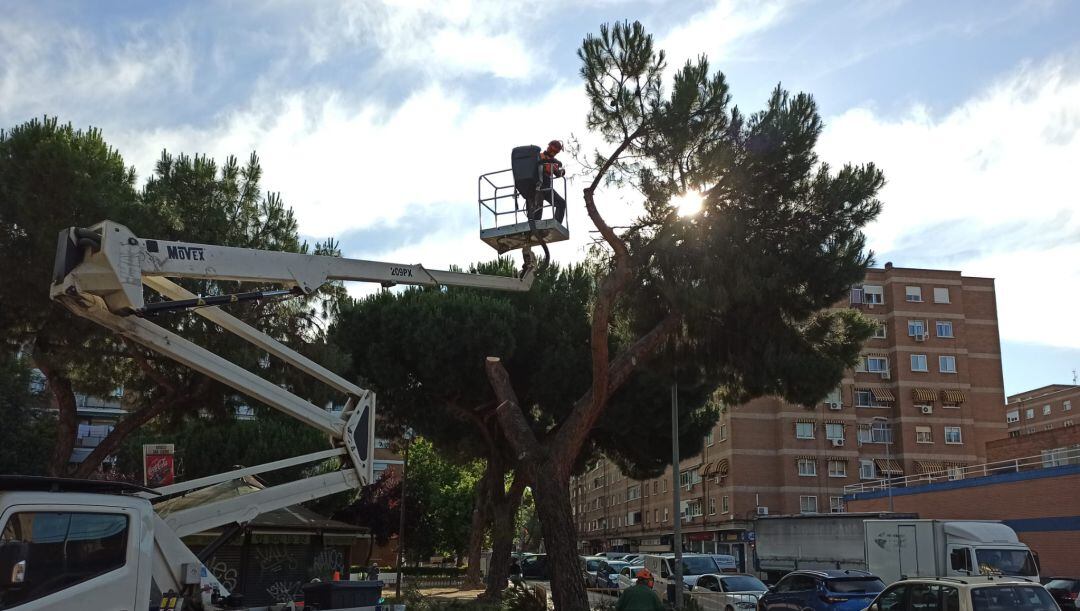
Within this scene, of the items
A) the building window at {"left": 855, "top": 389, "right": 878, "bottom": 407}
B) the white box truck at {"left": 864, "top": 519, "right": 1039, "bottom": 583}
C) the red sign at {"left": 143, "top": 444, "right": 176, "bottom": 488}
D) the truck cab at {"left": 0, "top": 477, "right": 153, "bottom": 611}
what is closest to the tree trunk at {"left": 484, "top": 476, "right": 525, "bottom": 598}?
the white box truck at {"left": 864, "top": 519, "right": 1039, "bottom": 583}

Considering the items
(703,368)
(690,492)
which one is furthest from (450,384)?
(690,492)

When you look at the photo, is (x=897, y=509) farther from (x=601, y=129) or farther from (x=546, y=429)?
(x=601, y=129)

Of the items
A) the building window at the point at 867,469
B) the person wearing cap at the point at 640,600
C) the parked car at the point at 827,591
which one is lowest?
the parked car at the point at 827,591

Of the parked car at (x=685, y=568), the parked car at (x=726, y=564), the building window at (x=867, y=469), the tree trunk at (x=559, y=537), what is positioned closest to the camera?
the tree trunk at (x=559, y=537)

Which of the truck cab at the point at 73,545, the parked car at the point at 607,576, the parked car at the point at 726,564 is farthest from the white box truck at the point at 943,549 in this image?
the truck cab at the point at 73,545

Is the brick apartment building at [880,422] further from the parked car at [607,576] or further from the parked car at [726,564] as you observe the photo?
the parked car at [726,564]

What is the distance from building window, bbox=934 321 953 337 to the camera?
57.1 meters

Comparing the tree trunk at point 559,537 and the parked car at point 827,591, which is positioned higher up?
the tree trunk at point 559,537

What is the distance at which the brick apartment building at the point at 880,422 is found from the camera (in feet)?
177

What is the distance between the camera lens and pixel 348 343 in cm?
2500

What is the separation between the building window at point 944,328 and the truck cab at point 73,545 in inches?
2288

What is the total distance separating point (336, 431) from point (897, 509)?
36029 millimetres

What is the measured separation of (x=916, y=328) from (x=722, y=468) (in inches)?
635

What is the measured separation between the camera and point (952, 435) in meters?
55.9
